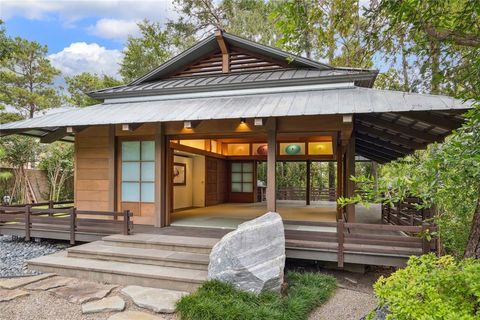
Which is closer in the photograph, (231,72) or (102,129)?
(102,129)

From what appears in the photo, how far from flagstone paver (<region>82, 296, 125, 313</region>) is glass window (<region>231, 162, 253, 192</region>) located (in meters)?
9.62

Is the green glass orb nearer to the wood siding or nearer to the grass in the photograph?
the wood siding

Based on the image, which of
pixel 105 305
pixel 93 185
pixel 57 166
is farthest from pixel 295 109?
pixel 57 166

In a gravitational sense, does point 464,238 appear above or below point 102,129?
below

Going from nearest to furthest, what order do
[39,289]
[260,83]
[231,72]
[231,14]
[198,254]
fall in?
[39,289] < [198,254] < [260,83] < [231,72] < [231,14]

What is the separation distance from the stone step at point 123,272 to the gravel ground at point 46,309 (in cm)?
41

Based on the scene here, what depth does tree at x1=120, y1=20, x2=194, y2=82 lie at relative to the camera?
17.0m

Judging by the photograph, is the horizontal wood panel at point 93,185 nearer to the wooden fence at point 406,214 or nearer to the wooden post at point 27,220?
the wooden post at point 27,220

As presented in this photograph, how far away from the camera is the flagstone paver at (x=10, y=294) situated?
3996 millimetres

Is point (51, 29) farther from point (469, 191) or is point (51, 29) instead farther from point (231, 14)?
point (469, 191)

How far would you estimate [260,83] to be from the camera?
6879 mm

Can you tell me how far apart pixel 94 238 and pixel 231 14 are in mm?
15037

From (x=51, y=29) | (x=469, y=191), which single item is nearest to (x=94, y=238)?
(x=469, y=191)

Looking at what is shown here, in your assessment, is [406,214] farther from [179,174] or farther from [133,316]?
[179,174]
